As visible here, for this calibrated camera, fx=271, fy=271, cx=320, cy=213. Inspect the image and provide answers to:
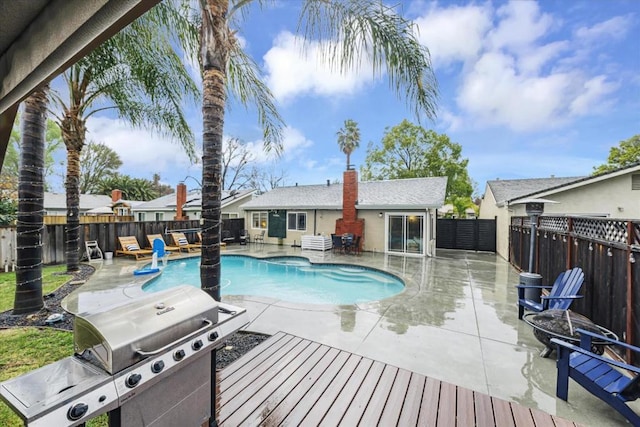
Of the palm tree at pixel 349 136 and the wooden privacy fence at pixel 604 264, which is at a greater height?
the palm tree at pixel 349 136

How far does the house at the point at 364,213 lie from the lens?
12.8 m

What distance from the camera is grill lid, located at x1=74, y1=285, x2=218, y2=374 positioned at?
142cm

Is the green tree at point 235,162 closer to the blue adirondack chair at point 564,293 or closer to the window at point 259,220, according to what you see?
the window at point 259,220

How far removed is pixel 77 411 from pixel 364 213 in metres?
13.5

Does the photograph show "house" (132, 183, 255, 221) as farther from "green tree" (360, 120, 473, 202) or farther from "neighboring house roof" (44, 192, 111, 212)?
"green tree" (360, 120, 473, 202)

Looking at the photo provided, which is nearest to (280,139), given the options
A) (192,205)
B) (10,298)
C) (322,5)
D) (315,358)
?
(322,5)

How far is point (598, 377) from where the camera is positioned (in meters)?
2.62

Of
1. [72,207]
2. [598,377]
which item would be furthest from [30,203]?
[598,377]

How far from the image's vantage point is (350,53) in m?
3.27

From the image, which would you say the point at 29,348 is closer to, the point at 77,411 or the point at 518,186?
the point at 77,411

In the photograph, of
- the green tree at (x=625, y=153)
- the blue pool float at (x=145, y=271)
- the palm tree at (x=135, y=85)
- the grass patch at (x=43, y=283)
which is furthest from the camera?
the green tree at (x=625, y=153)

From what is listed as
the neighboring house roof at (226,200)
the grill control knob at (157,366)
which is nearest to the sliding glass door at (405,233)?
the neighboring house roof at (226,200)

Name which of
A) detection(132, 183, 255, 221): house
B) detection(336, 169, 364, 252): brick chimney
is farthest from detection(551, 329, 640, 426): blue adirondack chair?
detection(132, 183, 255, 221): house

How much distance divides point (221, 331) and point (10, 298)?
7184 mm
